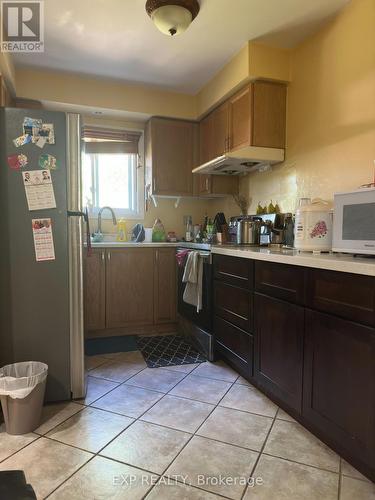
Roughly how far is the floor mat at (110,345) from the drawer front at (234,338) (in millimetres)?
865

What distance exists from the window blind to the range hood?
104cm

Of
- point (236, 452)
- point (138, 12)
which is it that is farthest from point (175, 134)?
point (236, 452)

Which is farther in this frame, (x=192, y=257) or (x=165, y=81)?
(x=165, y=81)

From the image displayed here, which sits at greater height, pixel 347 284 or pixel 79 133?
pixel 79 133

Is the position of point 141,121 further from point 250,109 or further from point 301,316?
point 301,316

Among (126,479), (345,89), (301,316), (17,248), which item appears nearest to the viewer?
(126,479)

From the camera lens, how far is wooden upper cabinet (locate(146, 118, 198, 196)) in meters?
3.48

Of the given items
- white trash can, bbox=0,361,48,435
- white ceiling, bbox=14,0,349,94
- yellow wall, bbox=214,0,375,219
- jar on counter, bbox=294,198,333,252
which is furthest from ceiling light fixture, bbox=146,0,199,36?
white trash can, bbox=0,361,48,435

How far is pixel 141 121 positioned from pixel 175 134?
456 mm

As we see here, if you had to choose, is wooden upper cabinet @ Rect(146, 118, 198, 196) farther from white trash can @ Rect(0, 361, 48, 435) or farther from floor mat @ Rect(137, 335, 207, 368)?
white trash can @ Rect(0, 361, 48, 435)

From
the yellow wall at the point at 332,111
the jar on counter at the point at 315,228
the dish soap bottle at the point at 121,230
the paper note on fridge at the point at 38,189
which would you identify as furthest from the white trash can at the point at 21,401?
the yellow wall at the point at 332,111

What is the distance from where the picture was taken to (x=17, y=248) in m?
1.91

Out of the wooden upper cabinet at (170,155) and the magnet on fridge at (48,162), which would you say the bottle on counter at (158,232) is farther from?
the magnet on fridge at (48,162)

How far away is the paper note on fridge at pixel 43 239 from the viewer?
1924mm
